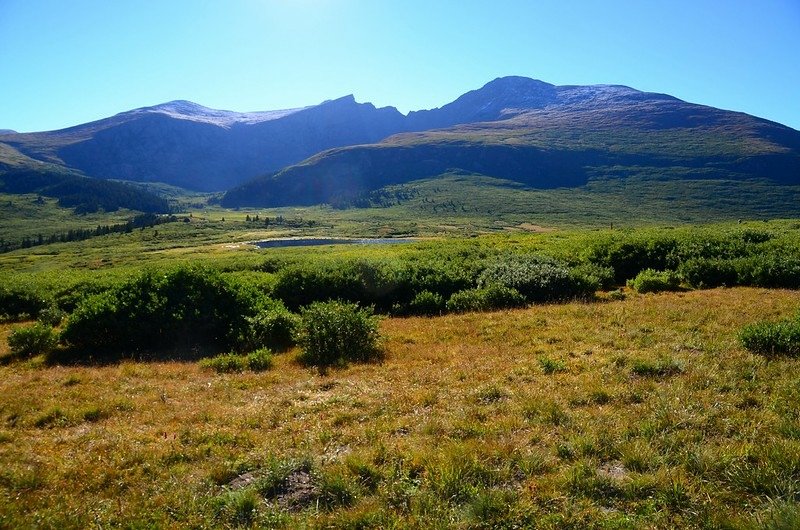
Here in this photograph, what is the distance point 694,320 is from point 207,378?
14892mm

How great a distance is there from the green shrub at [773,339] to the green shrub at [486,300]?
9.34m

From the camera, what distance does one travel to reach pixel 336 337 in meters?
A: 13.5

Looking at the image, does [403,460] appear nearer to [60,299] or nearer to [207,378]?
[207,378]

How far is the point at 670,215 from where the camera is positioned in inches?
7416

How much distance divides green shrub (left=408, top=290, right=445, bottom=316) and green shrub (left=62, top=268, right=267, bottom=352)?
7158mm

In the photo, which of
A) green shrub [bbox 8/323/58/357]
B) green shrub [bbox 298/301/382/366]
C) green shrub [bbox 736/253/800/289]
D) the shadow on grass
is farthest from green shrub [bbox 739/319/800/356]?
green shrub [bbox 8/323/58/357]

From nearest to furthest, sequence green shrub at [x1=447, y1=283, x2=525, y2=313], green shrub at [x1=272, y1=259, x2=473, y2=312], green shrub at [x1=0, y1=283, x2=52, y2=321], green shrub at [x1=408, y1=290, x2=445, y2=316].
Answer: green shrub at [x1=447, y1=283, x2=525, y2=313] → green shrub at [x1=408, y1=290, x2=445, y2=316] → green shrub at [x1=272, y1=259, x2=473, y2=312] → green shrub at [x1=0, y1=283, x2=52, y2=321]

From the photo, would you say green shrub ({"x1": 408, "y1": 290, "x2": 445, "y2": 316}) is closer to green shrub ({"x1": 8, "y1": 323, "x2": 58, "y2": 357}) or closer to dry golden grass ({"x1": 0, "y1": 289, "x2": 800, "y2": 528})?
dry golden grass ({"x1": 0, "y1": 289, "x2": 800, "y2": 528})

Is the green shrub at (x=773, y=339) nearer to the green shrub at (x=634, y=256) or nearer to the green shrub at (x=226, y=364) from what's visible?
the green shrub at (x=226, y=364)

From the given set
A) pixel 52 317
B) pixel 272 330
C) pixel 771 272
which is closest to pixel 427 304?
pixel 272 330

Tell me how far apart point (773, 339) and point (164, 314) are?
1769 cm

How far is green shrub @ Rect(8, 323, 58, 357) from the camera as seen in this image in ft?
49.4

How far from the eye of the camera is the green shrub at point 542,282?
69.2ft

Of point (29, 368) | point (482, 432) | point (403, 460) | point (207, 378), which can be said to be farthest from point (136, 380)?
point (482, 432)
